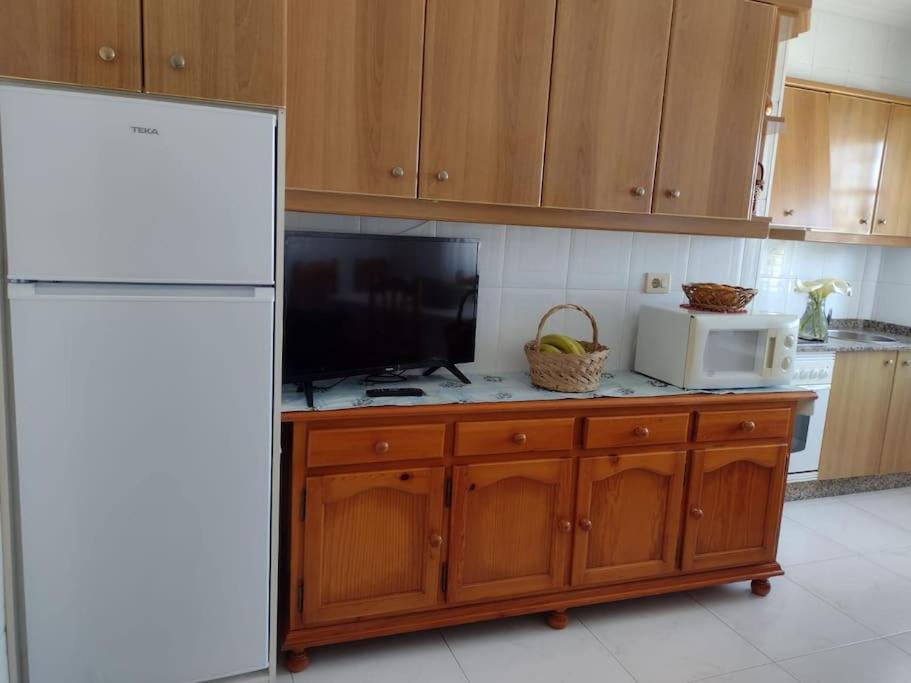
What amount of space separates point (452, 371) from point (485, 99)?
3.03 ft

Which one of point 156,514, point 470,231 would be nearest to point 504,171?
point 470,231

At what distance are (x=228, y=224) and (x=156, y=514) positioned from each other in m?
0.73

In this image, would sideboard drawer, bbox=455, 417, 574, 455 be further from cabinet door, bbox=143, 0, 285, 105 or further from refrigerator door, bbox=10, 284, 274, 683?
cabinet door, bbox=143, 0, 285, 105

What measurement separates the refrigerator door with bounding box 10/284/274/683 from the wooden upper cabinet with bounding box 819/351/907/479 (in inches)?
121

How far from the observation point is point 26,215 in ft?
4.73

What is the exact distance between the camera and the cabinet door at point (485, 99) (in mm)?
2014

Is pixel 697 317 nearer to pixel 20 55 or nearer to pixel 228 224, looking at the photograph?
pixel 228 224

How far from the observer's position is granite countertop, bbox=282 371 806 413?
2.01 meters

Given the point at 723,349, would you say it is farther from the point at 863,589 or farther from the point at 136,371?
the point at 136,371

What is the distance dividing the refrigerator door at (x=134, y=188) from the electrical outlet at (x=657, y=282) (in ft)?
5.47

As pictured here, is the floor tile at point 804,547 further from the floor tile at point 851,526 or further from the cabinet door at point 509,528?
the cabinet door at point 509,528

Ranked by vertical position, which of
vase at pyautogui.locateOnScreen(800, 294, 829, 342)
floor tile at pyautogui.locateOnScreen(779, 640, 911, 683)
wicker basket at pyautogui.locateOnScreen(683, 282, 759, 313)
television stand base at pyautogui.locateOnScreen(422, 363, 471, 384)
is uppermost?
wicker basket at pyautogui.locateOnScreen(683, 282, 759, 313)

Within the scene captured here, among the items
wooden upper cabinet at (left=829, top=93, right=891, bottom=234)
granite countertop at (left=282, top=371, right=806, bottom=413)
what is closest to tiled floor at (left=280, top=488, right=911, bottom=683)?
granite countertop at (left=282, top=371, right=806, bottom=413)

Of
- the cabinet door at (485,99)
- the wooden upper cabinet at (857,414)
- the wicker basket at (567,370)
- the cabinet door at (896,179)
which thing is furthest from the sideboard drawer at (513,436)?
the cabinet door at (896,179)
